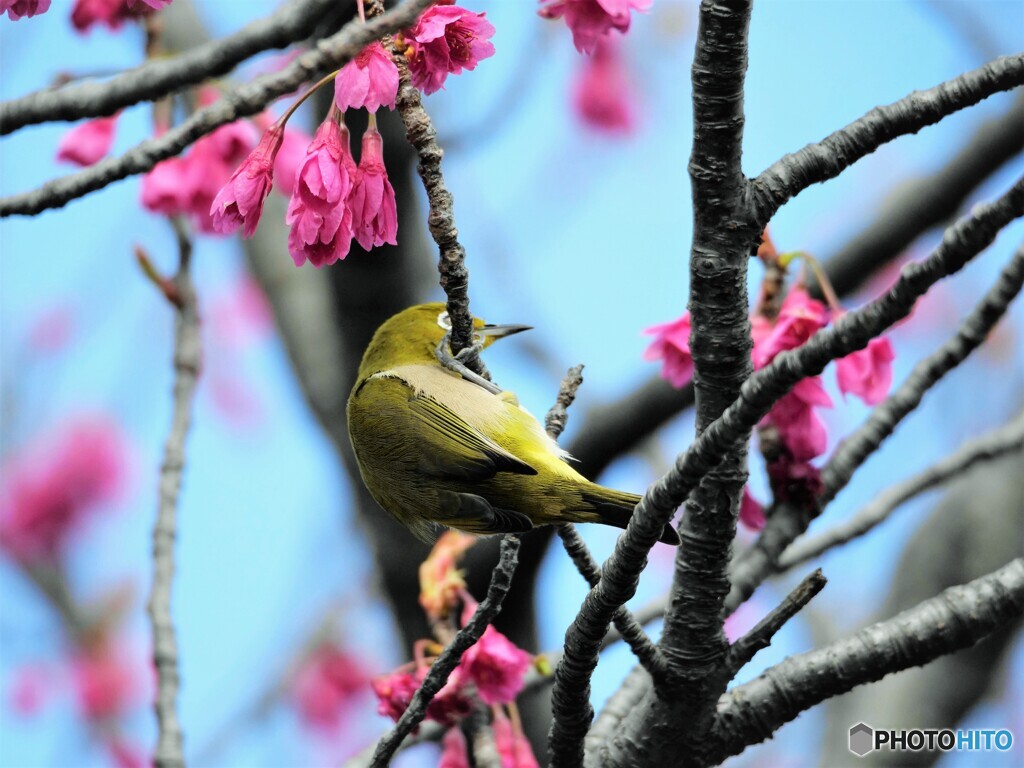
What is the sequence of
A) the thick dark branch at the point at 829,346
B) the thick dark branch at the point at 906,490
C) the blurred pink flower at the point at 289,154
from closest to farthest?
1. the thick dark branch at the point at 829,346
2. the thick dark branch at the point at 906,490
3. the blurred pink flower at the point at 289,154

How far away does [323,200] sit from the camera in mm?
1879

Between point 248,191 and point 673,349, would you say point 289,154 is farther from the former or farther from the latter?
point 248,191

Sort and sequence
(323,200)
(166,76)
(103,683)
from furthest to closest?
(103,683)
(166,76)
(323,200)

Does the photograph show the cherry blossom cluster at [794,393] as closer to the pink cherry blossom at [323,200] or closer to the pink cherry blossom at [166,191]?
the pink cherry blossom at [323,200]

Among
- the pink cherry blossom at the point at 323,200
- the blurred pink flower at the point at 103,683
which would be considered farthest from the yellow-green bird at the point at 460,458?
the blurred pink flower at the point at 103,683

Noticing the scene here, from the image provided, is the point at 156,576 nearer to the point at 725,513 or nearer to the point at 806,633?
the point at 725,513

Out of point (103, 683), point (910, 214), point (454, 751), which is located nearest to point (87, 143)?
point (454, 751)

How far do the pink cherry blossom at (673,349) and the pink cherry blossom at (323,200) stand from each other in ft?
3.10

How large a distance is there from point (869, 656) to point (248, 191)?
1.40 metres

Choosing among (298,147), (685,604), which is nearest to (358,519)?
(298,147)

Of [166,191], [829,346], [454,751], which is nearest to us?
[829,346]

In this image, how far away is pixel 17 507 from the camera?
6.40 meters

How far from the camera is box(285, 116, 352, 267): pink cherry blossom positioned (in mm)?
1862

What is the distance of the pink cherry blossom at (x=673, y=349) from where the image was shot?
260cm
